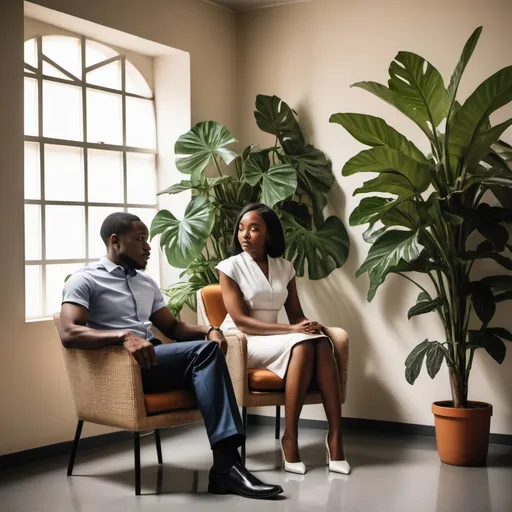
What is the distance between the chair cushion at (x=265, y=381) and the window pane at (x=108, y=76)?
2.00m

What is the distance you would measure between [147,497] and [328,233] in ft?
6.76

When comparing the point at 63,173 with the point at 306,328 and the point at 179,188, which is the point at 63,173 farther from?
the point at 306,328

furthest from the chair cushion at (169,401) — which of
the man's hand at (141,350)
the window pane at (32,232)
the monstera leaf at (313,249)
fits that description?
the monstera leaf at (313,249)

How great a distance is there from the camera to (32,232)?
4.55m

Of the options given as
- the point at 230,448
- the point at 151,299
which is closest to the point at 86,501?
the point at 230,448

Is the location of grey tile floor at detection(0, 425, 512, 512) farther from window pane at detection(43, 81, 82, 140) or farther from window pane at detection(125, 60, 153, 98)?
window pane at detection(125, 60, 153, 98)

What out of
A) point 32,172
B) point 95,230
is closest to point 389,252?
point 95,230

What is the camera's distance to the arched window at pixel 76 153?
14.9 ft

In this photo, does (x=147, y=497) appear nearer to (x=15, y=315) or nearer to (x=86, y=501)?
(x=86, y=501)

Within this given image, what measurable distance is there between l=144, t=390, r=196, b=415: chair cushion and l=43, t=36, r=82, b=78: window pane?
2063mm

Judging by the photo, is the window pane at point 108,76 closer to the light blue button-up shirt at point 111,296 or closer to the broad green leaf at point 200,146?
the broad green leaf at point 200,146

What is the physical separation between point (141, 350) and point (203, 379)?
33cm

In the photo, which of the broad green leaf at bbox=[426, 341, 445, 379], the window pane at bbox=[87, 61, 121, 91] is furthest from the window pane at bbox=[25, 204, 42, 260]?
the broad green leaf at bbox=[426, 341, 445, 379]

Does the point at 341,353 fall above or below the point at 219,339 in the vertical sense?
below
